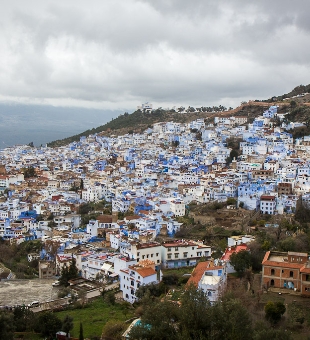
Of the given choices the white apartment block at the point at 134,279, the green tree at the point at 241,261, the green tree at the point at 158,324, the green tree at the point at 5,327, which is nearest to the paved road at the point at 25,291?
the white apartment block at the point at 134,279

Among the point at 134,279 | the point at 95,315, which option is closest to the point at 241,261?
the point at 134,279

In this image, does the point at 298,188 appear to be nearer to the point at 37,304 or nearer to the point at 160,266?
the point at 160,266

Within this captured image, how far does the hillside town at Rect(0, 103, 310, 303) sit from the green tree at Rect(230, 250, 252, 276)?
401mm

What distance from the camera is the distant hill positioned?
59562mm

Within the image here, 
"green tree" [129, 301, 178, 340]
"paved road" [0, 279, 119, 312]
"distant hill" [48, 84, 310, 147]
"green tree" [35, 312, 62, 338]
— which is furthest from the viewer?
"distant hill" [48, 84, 310, 147]

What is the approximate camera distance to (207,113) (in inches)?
2972

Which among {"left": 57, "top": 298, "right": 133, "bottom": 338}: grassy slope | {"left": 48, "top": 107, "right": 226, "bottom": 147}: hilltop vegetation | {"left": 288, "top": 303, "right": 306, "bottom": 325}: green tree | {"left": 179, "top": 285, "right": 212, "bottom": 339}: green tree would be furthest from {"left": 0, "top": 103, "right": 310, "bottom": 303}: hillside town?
{"left": 48, "top": 107, "right": 226, "bottom": 147}: hilltop vegetation

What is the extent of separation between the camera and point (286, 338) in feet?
34.3

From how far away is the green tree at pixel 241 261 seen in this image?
60.3 ft

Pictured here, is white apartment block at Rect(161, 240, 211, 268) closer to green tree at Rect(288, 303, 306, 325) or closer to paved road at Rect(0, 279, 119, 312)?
paved road at Rect(0, 279, 119, 312)

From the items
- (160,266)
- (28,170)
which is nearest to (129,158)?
(28,170)

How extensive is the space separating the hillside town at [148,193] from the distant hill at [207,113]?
2.44m

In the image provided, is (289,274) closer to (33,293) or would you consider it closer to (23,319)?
(23,319)

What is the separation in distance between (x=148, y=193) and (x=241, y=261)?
1813 cm
